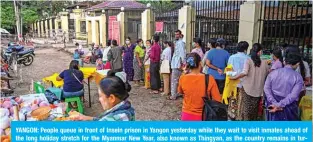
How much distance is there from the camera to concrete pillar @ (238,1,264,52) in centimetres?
500

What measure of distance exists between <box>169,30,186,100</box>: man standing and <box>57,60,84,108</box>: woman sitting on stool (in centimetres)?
177

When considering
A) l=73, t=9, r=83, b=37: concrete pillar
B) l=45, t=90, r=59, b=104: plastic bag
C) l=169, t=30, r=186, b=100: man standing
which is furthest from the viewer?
l=73, t=9, r=83, b=37: concrete pillar

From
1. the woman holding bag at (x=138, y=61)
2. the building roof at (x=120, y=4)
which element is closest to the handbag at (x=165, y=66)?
the woman holding bag at (x=138, y=61)

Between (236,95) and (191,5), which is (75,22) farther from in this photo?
(236,95)

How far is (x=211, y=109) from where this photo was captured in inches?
106

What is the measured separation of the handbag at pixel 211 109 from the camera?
271 centimetres

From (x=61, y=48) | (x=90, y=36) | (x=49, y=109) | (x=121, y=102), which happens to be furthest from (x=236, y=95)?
(x=61, y=48)

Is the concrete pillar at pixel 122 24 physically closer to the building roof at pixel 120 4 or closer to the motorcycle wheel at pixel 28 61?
the building roof at pixel 120 4

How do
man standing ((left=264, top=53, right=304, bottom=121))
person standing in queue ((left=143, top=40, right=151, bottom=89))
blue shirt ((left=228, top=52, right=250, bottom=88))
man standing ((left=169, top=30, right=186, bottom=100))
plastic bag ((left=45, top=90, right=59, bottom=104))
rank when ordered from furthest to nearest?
person standing in queue ((left=143, top=40, right=151, bottom=89))
man standing ((left=169, top=30, right=186, bottom=100))
plastic bag ((left=45, top=90, right=59, bottom=104))
blue shirt ((left=228, top=52, right=250, bottom=88))
man standing ((left=264, top=53, right=304, bottom=121))

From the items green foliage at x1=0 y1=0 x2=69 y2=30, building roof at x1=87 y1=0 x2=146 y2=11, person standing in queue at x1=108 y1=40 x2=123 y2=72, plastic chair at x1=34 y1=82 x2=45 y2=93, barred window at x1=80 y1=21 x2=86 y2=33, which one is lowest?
plastic chair at x1=34 y1=82 x2=45 y2=93

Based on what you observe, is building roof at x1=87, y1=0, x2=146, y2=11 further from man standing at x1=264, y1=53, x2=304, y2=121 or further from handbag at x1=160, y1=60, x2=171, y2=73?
man standing at x1=264, y1=53, x2=304, y2=121

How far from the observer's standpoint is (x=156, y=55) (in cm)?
640

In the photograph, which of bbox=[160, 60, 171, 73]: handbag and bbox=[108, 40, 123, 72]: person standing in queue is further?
bbox=[108, 40, 123, 72]: person standing in queue

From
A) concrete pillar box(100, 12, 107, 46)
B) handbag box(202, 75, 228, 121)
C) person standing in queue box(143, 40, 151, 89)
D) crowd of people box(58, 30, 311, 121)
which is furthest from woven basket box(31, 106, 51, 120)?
concrete pillar box(100, 12, 107, 46)
